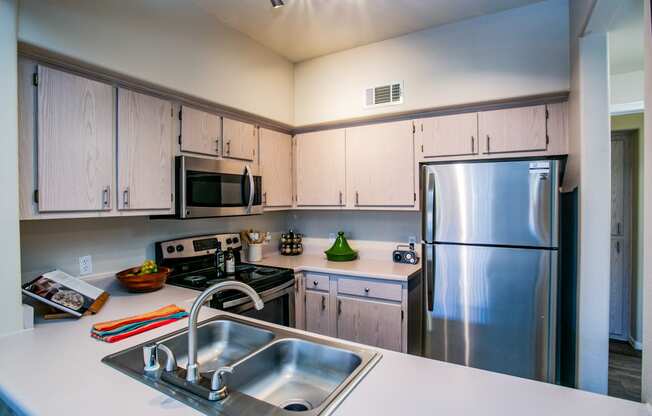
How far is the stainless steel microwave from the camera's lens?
212 cm

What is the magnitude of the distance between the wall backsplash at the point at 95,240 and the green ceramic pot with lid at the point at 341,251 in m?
1.11

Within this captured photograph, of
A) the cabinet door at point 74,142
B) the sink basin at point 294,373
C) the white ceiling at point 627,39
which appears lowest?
the sink basin at point 294,373

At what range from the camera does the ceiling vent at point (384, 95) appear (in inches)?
102

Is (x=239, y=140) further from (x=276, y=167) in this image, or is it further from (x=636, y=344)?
(x=636, y=344)

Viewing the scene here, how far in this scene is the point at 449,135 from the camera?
8.09ft

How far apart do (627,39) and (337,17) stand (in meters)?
2.00

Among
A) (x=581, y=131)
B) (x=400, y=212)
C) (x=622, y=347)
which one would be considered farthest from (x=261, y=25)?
(x=622, y=347)

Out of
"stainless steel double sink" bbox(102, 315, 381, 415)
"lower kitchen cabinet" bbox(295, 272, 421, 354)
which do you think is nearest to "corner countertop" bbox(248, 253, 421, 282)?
"lower kitchen cabinet" bbox(295, 272, 421, 354)

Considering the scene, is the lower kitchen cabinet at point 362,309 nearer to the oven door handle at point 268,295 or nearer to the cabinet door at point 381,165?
the oven door handle at point 268,295

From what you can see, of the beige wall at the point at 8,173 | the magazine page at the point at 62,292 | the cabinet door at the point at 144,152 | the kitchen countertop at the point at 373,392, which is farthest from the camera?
the cabinet door at the point at 144,152

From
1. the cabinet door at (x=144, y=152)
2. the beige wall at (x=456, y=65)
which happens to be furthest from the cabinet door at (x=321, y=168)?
the cabinet door at (x=144, y=152)

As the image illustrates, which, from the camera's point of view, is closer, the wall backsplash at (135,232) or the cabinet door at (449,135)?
the wall backsplash at (135,232)

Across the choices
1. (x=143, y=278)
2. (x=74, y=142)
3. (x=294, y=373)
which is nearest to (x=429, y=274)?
(x=294, y=373)

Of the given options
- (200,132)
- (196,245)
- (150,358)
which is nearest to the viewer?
(150,358)
